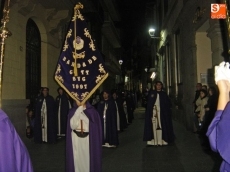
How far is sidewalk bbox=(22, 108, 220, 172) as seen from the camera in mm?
6918

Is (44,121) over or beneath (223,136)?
beneath

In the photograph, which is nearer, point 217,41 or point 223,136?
point 223,136

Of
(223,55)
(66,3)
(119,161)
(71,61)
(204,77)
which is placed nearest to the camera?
(71,61)

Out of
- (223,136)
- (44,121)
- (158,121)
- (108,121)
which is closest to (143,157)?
(158,121)

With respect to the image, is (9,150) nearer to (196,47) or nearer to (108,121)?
(108,121)

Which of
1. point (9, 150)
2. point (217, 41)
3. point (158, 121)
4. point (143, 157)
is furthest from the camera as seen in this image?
point (158, 121)

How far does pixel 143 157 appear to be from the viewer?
8.07m

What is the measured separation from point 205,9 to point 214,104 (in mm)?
3567

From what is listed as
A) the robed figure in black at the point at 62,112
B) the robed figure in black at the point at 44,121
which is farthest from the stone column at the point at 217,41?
the robed figure in black at the point at 44,121

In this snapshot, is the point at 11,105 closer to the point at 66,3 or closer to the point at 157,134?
the point at 157,134

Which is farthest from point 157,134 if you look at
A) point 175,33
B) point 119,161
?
point 175,33

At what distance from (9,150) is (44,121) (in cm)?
901

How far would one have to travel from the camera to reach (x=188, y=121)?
44.5 feet

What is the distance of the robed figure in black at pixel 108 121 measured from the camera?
9.77 meters
